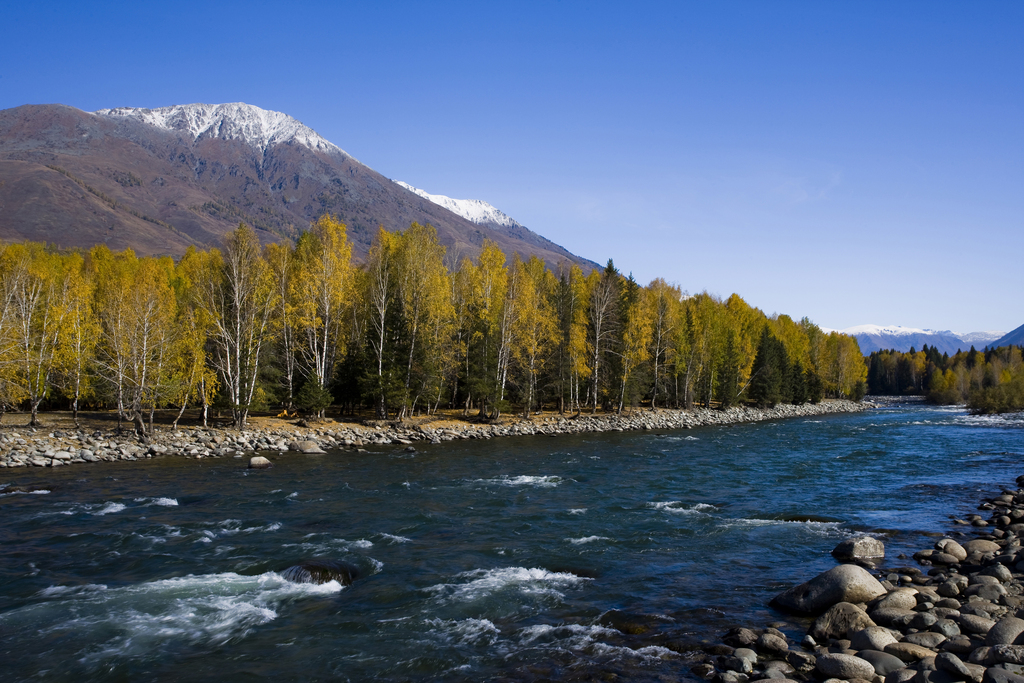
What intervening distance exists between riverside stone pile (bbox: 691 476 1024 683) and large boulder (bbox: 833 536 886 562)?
47cm

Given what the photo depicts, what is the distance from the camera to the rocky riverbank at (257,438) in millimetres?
28688

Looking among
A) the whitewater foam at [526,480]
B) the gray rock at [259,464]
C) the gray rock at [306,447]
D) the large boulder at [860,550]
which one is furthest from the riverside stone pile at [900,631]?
the gray rock at [306,447]

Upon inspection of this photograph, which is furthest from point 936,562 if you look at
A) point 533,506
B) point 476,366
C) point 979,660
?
point 476,366

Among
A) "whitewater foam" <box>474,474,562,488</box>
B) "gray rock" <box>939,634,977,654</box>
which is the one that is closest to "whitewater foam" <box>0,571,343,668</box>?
"gray rock" <box>939,634,977,654</box>

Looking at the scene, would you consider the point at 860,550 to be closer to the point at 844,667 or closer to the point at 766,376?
the point at 844,667

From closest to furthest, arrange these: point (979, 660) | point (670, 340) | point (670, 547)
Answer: point (979, 660) < point (670, 547) < point (670, 340)

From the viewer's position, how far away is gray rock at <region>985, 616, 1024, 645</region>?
8.44m

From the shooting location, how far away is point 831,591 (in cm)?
1124

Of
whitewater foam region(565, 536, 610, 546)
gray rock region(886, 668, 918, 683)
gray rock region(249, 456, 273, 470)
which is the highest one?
gray rock region(886, 668, 918, 683)

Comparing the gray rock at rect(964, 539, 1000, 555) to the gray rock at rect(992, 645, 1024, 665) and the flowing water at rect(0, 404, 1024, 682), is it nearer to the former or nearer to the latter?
the flowing water at rect(0, 404, 1024, 682)

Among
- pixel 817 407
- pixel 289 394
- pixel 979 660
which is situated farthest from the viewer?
pixel 817 407

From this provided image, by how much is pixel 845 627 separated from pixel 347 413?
40.9m

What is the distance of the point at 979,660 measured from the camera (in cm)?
830

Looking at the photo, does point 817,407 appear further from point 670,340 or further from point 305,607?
point 305,607
